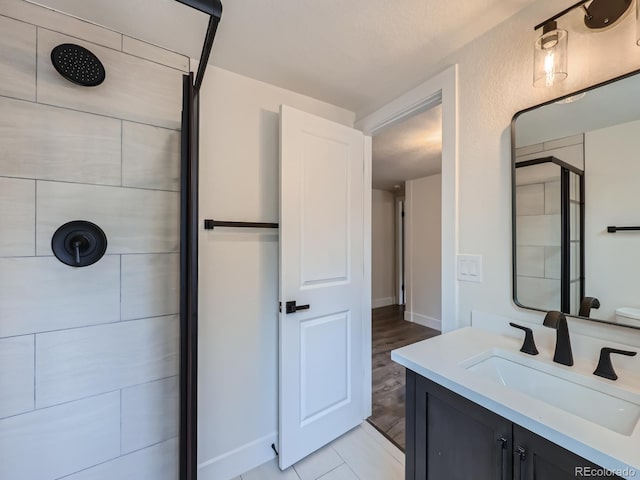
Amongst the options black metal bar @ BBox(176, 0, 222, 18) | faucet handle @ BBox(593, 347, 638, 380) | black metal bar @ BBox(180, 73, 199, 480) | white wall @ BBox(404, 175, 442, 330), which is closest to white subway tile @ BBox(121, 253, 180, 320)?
black metal bar @ BBox(180, 73, 199, 480)

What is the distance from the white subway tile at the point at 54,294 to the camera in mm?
1020

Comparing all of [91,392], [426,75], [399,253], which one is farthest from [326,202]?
[399,253]

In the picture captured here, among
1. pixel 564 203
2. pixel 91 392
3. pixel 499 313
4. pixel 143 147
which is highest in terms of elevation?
pixel 143 147

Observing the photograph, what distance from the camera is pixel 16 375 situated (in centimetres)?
102

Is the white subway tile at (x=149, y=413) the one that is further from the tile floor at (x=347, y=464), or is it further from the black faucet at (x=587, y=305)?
the black faucet at (x=587, y=305)

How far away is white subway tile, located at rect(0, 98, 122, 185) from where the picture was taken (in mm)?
1020

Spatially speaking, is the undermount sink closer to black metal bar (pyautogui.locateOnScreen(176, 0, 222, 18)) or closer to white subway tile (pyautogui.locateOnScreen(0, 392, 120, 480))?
black metal bar (pyautogui.locateOnScreen(176, 0, 222, 18))

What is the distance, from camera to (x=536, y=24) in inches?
41.5

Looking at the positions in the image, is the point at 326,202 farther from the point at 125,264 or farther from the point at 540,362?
the point at 540,362

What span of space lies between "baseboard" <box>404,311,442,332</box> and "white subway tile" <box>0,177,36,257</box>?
426 cm

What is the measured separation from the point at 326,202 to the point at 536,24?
1208 mm

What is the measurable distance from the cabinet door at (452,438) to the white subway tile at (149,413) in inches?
43.5

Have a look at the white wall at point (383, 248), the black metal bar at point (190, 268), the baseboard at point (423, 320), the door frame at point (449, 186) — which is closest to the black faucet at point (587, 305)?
the door frame at point (449, 186)

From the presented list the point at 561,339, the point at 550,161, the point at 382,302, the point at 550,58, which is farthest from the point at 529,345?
the point at 382,302
